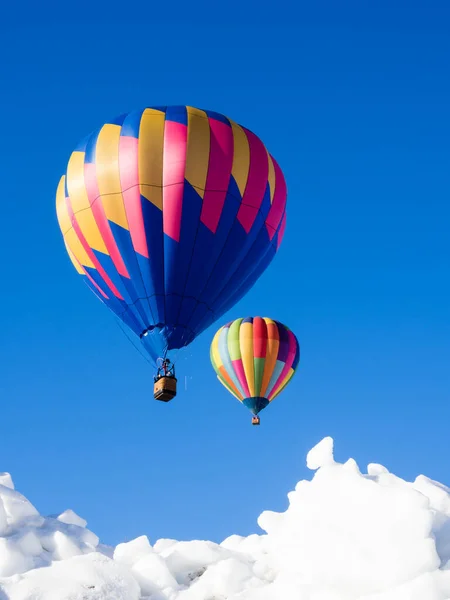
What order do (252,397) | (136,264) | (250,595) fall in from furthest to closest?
(252,397)
(136,264)
(250,595)

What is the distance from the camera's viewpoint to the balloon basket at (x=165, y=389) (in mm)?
26562

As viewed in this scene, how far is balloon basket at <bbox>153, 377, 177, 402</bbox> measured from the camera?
87.1ft

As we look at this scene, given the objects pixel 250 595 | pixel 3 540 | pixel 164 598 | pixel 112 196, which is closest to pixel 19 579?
pixel 3 540

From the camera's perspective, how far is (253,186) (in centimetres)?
2844

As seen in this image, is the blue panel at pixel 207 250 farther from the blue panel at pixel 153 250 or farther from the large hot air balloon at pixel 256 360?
the large hot air balloon at pixel 256 360

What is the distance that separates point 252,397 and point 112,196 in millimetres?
12876

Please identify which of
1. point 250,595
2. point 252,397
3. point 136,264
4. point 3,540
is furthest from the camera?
point 252,397

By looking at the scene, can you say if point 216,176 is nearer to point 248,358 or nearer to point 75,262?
point 75,262

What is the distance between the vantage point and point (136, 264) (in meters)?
27.4

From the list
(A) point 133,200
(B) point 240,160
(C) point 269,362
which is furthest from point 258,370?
(A) point 133,200

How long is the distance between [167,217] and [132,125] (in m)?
2.53

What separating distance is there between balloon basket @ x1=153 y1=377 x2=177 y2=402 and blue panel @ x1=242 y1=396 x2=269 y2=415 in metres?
12.1

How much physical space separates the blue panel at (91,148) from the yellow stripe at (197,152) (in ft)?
7.70

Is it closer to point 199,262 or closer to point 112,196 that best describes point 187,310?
point 199,262
